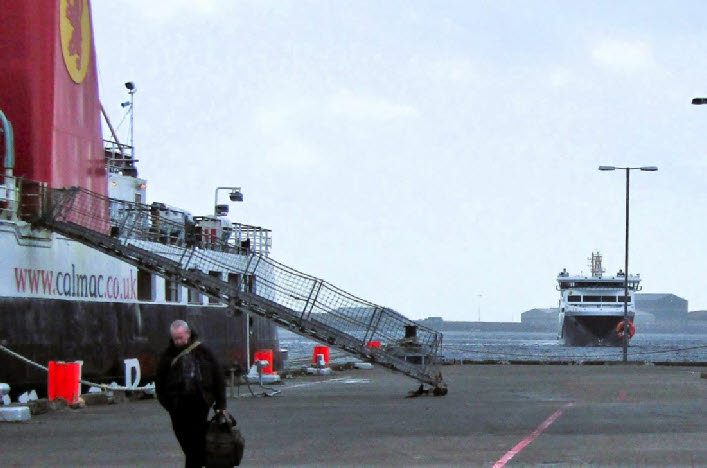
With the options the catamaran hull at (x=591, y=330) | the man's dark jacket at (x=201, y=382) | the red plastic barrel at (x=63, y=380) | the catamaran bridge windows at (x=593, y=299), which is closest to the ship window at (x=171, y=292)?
the red plastic barrel at (x=63, y=380)

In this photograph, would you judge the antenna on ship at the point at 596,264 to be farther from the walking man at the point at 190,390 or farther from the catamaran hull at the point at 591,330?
the walking man at the point at 190,390

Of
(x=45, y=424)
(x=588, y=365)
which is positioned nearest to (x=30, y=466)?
(x=45, y=424)

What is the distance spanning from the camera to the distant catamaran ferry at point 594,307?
13688 cm

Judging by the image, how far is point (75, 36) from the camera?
96.9ft

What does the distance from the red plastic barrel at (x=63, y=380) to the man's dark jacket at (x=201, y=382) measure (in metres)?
12.6

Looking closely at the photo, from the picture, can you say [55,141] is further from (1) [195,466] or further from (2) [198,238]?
(1) [195,466]

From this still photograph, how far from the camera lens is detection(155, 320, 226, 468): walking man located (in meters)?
11.7

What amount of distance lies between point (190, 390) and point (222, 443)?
562 millimetres

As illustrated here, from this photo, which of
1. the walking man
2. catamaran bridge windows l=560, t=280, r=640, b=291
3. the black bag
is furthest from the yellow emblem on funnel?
catamaran bridge windows l=560, t=280, r=640, b=291

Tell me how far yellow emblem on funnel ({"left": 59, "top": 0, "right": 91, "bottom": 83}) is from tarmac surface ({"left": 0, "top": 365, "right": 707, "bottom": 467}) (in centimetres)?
769

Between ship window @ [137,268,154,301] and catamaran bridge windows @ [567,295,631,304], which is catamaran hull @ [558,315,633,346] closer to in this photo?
catamaran bridge windows @ [567,295,631,304]

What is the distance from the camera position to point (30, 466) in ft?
47.5

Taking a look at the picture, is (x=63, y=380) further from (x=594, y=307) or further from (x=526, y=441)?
(x=594, y=307)

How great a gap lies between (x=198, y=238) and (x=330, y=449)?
80.1 ft
